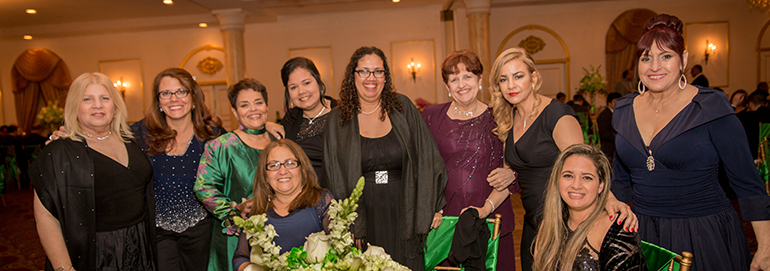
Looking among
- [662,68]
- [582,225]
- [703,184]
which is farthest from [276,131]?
[703,184]

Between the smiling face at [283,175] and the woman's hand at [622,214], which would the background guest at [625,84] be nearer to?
the woman's hand at [622,214]

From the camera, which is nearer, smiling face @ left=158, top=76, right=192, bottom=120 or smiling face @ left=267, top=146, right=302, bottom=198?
smiling face @ left=267, top=146, right=302, bottom=198

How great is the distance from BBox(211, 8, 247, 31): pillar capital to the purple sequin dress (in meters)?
8.69

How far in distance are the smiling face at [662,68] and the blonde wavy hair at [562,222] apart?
0.38 metres

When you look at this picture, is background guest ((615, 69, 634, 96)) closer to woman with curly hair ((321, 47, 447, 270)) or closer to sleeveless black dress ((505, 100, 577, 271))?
sleeveless black dress ((505, 100, 577, 271))

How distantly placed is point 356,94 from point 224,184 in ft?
2.77

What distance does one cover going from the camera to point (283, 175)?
200 cm

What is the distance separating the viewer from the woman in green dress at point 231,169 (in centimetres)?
222

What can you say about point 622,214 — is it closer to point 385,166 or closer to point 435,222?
point 435,222

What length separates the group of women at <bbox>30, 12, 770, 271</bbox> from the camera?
176 cm

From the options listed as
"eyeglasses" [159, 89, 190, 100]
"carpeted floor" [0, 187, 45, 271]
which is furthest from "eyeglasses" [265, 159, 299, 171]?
"carpeted floor" [0, 187, 45, 271]

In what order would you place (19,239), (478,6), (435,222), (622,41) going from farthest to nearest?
1. (622,41)
2. (478,6)
3. (19,239)
4. (435,222)

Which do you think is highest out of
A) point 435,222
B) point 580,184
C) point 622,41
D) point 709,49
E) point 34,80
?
point 622,41

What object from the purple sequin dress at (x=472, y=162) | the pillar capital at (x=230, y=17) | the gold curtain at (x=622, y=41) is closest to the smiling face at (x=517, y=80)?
the purple sequin dress at (x=472, y=162)
